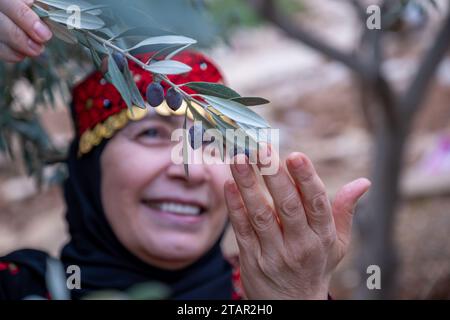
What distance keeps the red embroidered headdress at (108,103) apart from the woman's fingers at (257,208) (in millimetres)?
518

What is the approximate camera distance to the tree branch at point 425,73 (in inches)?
110

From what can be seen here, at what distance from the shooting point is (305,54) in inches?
360

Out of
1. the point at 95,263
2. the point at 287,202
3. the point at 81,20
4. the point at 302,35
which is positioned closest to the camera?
the point at 81,20

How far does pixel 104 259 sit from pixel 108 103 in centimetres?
40

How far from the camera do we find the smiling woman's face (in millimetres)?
1643

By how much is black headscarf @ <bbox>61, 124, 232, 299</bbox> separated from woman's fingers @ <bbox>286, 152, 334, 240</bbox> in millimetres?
631

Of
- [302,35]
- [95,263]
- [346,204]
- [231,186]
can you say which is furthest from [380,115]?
[231,186]

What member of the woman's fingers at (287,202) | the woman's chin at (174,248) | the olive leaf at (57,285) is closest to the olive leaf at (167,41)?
the woman's fingers at (287,202)

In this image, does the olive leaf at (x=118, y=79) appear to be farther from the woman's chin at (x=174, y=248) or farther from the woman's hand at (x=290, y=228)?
the woman's chin at (x=174, y=248)

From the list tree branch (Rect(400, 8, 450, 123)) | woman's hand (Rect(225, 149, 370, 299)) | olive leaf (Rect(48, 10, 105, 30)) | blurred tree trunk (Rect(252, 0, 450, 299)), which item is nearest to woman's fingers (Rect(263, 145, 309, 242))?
woman's hand (Rect(225, 149, 370, 299))

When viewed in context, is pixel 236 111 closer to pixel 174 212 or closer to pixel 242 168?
pixel 242 168

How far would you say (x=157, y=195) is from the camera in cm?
164

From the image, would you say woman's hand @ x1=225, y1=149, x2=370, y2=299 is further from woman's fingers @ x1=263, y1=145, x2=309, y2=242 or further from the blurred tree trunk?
the blurred tree trunk

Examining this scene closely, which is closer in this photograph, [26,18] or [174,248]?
[26,18]
